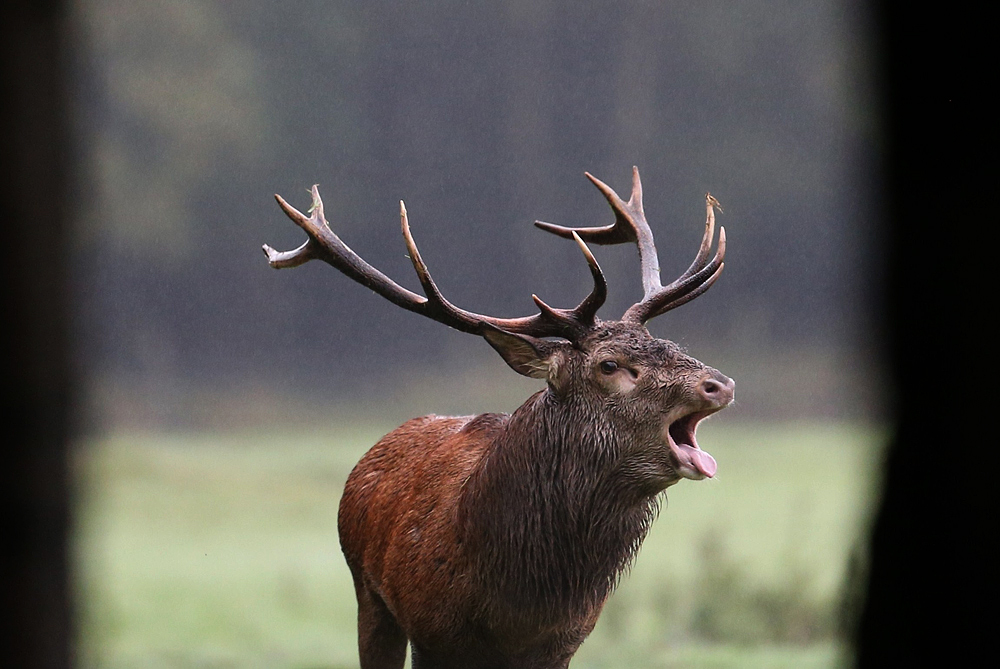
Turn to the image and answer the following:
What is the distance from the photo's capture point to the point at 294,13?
14.7m

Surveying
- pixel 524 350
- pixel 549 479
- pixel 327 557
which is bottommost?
pixel 327 557

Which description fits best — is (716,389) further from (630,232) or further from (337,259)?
(337,259)

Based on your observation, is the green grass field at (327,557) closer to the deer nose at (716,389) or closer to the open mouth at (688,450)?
the open mouth at (688,450)

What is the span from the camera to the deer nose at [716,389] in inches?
144

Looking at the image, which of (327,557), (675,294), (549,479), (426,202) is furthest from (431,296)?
(426,202)

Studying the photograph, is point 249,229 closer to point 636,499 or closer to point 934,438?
point 636,499

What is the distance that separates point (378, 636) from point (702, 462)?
1.63 m

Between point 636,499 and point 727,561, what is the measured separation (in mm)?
4575

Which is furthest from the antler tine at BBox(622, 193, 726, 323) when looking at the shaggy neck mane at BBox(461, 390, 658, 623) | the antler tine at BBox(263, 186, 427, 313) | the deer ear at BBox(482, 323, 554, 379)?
Answer: the antler tine at BBox(263, 186, 427, 313)

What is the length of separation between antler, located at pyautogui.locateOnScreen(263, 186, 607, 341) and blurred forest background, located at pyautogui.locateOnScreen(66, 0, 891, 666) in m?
7.58

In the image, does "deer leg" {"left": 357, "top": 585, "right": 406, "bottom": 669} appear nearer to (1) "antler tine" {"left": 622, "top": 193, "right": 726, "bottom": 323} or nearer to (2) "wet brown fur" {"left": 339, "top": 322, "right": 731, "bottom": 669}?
(2) "wet brown fur" {"left": 339, "top": 322, "right": 731, "bottom": 669}

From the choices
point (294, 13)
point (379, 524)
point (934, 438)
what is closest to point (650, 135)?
point (294, 13)

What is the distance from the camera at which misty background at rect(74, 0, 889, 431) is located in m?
13.4

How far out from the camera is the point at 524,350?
3992 mm
